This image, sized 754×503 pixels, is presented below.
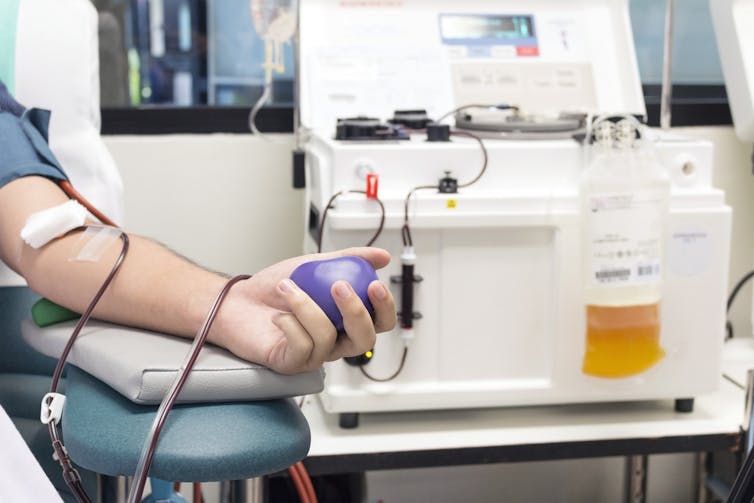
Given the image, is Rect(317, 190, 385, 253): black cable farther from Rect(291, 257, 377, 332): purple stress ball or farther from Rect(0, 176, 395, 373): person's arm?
Rect(291, 257, 377, 332): purple stress ball

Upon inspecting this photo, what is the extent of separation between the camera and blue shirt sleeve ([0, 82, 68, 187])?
1.06 metres

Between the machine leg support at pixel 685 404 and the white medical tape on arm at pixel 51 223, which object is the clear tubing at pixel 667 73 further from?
the white medical tape on arm at pixel 51 223

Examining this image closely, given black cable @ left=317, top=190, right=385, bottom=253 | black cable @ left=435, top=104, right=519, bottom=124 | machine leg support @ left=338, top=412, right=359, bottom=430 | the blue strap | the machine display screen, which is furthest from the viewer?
the machine display screen

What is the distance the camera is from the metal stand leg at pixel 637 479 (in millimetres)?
1926

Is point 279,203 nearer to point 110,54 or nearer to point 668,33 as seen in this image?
point 110,54

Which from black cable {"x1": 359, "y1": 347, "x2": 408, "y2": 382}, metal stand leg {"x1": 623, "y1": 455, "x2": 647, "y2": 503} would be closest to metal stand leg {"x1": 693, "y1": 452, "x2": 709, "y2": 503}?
metal stand leg {"x1": 623, "y1": 455, "x2": 647, "y2": 503}

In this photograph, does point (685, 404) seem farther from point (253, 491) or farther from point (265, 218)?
point (265, 218)

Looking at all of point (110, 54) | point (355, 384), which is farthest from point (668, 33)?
point (110, 54)

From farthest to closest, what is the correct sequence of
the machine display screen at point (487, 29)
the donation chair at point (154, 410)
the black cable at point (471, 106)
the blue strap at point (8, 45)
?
1. the machine display screen at point (487, 29)
2. the black cable at point (471, 106)
3. the blue strap at point (8, 45)
4. the donation chair at point (154, 410)

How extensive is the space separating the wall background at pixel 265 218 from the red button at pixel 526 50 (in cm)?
44

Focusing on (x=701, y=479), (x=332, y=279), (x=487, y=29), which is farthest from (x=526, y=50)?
(x=332, y=279)

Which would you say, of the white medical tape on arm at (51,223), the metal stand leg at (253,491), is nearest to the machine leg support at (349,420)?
the metal stand leg at (253,491)

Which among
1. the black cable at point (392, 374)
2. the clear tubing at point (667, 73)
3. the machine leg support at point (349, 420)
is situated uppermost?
the clear tubing at point (667, 73)

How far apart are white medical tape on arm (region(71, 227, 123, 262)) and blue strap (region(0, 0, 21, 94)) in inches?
14.5
